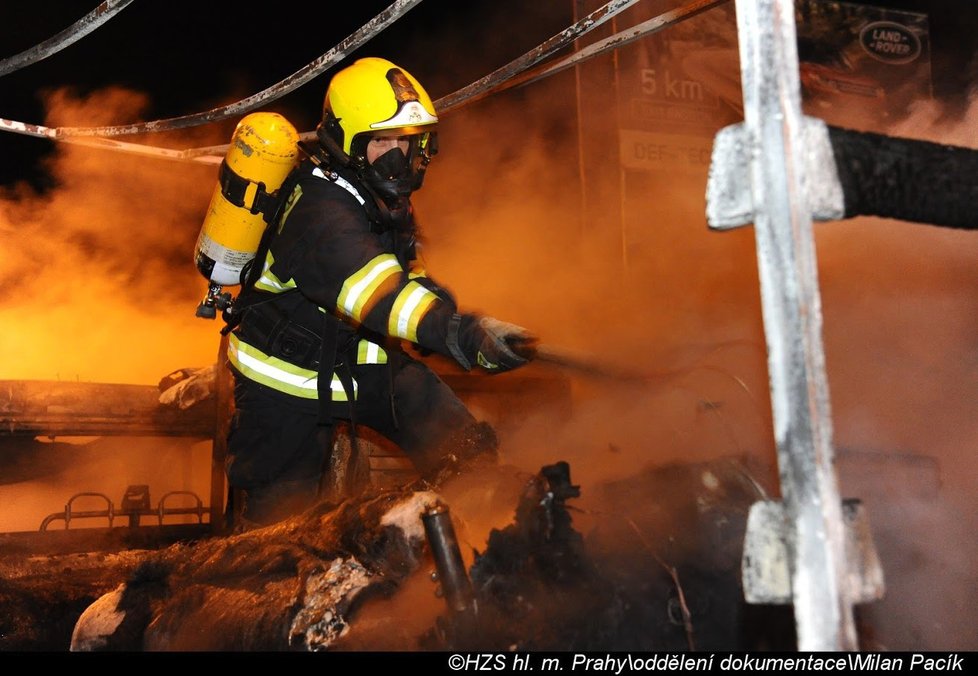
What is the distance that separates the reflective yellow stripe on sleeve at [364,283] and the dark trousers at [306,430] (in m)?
0.57

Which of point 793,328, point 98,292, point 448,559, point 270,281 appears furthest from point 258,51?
point 793,328

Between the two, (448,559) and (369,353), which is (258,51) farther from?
(448,559)

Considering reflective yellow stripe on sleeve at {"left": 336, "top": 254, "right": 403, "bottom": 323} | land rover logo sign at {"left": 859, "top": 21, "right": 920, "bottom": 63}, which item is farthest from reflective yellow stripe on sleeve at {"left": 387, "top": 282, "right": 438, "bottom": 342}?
land rover logo sign at {"left": 859, "top": 21, "right": 920, "bottom": 63}

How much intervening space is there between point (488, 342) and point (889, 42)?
7402 millimetres

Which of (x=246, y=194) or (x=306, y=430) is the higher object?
(x=246, y=194)

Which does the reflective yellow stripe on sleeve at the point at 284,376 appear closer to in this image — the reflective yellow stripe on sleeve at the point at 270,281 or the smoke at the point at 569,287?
the reflective yellow stripe on sleeve at the point at 270,281

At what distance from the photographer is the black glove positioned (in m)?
2.96

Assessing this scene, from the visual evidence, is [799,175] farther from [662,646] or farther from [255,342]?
[255,342]

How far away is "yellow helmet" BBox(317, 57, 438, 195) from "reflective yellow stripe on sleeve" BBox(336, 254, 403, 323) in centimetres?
43

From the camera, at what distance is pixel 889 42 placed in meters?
8.54

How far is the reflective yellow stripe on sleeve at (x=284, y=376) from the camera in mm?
3537

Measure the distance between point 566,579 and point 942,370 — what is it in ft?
10.9

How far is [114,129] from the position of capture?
4.79m

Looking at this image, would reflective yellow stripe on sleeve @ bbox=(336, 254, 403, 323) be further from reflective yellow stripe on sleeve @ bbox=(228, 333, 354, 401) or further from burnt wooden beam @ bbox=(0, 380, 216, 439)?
burnt wooden beam @ bbox=(0, 380, 216, 439)
